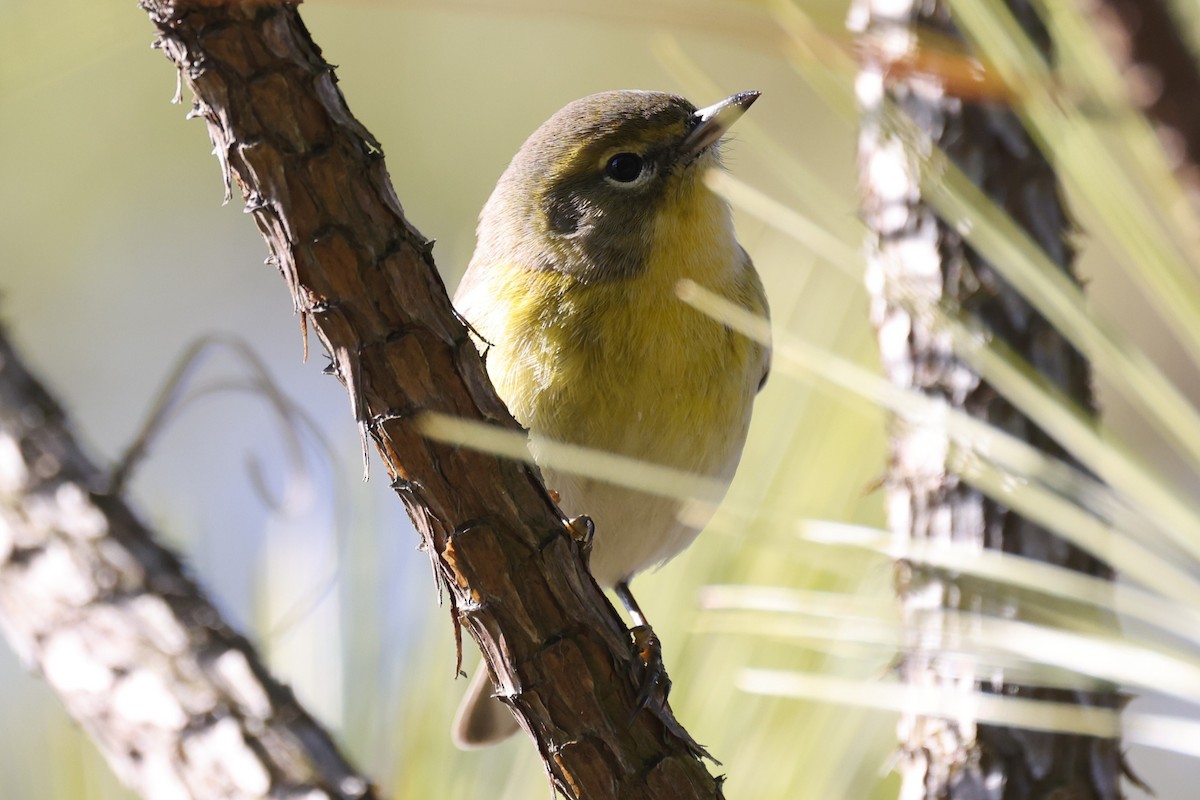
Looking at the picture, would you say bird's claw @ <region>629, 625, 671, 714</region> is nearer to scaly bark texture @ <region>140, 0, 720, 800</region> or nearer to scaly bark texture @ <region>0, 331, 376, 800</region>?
scaly bark texture @ <region>140, 0, 720, 800</region>

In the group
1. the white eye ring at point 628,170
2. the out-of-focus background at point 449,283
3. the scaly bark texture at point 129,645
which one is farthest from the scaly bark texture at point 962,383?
the white eye ring at point 628,170

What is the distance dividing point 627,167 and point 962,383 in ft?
3.69

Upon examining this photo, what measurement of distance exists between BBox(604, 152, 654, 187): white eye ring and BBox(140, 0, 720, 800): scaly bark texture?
1365 mm

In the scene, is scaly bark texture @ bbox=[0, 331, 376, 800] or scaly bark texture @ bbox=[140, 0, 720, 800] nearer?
scaly bark texture @ bbox=[140, 0, 720, 800]

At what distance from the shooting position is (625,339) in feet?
7.17

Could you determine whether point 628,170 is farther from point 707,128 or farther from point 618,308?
point 618,308

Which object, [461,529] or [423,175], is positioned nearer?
[461,529]

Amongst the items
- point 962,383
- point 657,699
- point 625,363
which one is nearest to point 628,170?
point 625,363

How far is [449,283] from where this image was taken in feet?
7.12

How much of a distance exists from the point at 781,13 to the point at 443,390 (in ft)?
1.90

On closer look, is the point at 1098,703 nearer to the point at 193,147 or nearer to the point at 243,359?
the point at 243,359

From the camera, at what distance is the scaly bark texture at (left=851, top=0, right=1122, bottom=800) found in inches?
58.1


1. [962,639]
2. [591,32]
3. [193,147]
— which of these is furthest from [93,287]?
[962,639]

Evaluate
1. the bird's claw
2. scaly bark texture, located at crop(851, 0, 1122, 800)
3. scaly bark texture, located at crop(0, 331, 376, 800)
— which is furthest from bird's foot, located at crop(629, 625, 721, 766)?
scaly bark texture, located at crop(0, 331, 376, 800)
